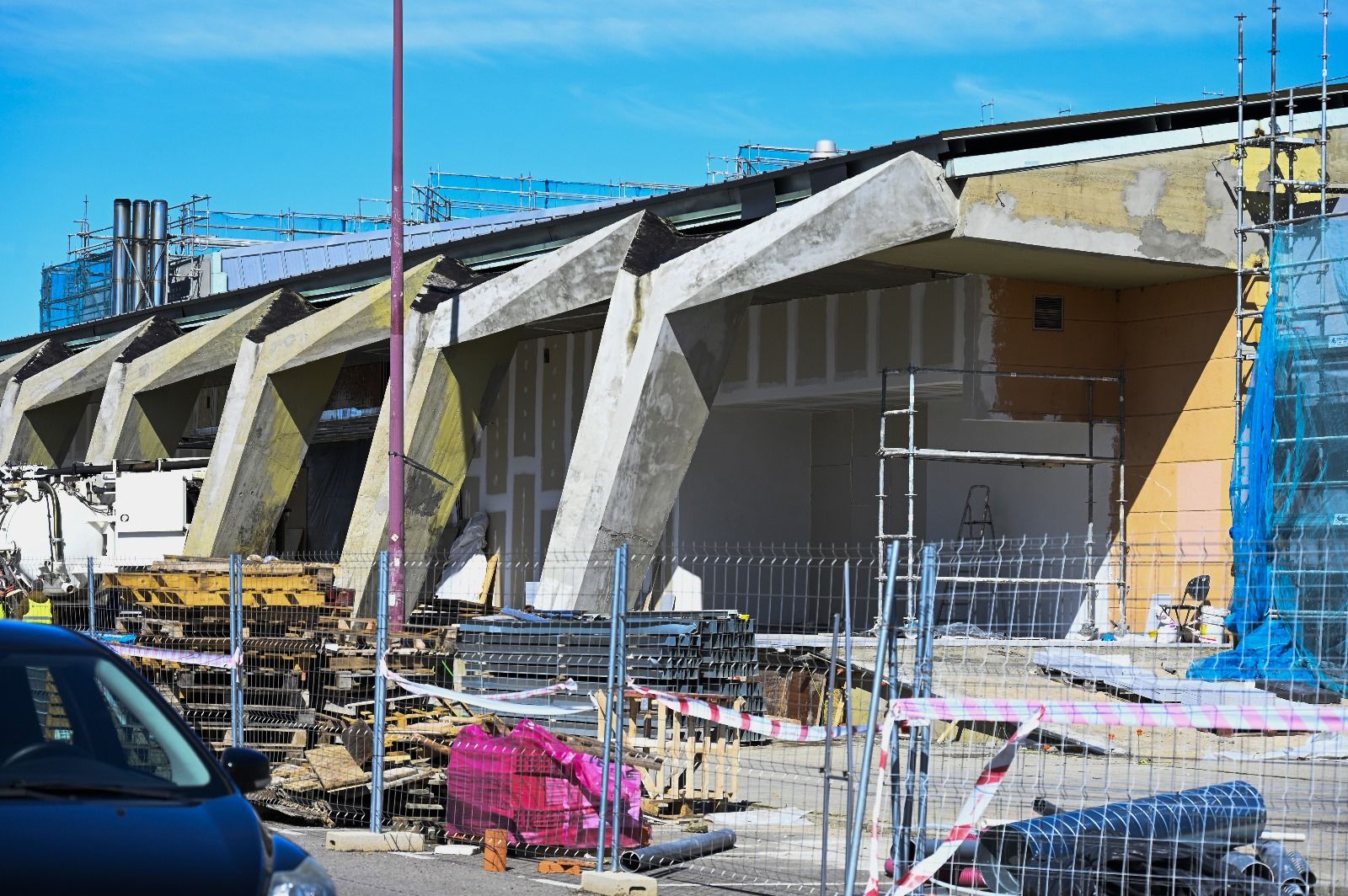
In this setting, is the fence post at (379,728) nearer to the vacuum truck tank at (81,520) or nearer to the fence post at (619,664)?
the fence post at (619,664)

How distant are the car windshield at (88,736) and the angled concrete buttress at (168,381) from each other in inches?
885

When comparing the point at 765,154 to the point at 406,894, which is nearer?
the point at 406,894

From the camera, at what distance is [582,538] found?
2067 centimetres

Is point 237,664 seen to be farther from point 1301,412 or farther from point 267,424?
point 267,424

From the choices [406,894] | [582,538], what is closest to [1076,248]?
[582,538]

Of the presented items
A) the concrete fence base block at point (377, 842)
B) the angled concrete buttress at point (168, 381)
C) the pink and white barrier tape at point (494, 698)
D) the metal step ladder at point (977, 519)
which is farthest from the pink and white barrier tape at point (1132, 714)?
the angled concrete buttress at point (168, 381)

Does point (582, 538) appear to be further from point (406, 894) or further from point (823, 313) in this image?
point (406, 894)

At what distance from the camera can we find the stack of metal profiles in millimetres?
15789

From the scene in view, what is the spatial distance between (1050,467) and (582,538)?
7308 millimetres

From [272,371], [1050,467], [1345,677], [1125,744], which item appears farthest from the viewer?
[272,371]

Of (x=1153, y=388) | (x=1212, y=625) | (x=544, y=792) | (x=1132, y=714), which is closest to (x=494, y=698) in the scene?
(x=544, y=792)

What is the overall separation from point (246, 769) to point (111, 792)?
0.60 meters

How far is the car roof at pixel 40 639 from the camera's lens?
614 centimetres


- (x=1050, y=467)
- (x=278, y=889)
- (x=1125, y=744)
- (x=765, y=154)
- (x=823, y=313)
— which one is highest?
(x=765, y=154)
